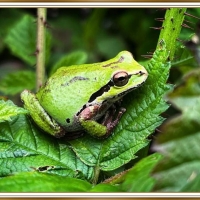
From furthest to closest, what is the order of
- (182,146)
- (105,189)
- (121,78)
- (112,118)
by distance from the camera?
(121,78) → (112,118) → (105,189) → (182,146)

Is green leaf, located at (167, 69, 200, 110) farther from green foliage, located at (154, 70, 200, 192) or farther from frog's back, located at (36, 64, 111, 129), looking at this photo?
frog's back, located at (36, 64, 111, 129)

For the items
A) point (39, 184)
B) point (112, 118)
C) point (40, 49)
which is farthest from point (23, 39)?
point (39, 184)

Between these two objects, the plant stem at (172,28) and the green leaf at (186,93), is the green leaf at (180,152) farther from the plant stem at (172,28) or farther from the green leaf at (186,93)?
the plant stem at (172,28)

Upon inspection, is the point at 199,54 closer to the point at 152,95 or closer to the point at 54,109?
the point at 152,95

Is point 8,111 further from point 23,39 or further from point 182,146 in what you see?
point 23,39

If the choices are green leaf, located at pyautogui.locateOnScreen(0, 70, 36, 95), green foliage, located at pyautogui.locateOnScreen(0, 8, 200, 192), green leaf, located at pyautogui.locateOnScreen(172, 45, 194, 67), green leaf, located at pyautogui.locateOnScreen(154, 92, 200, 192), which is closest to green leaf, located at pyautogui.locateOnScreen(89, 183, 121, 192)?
green foliage, located at pyautogui.locateOnScreen(0, 8, 200, 192)

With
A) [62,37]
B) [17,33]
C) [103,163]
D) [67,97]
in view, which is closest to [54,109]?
[67,97]

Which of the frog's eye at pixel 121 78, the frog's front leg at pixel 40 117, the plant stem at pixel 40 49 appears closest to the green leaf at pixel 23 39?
the plant stem at pixel 40 49
